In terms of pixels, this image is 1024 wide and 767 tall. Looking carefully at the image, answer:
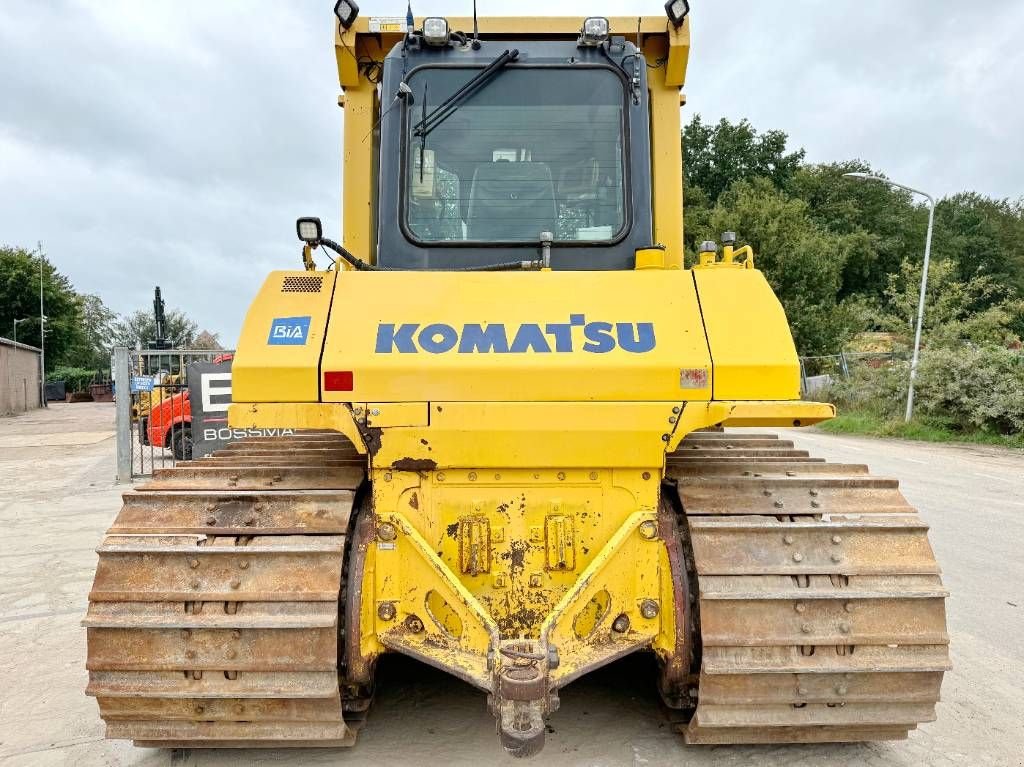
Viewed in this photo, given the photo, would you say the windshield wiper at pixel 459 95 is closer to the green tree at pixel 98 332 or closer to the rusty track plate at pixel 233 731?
the rusty track plate at pixel 233 731

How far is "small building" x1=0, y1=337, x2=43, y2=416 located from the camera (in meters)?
32.1

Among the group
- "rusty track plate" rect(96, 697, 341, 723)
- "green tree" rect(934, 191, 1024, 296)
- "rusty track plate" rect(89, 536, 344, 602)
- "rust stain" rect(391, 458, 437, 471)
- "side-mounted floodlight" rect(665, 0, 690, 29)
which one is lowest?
"rusty track plate" rect(96, 697, 341, 723)

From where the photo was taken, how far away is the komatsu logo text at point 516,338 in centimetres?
272

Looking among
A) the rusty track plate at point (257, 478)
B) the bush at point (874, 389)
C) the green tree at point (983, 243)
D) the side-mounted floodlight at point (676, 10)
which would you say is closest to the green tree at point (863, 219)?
the green tree at point (983, 243)

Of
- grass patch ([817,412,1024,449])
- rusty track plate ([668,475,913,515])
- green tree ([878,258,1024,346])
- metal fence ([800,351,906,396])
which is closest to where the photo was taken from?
rusty track plate ([668,475,913,515])

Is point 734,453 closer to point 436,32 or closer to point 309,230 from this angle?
point 309,230

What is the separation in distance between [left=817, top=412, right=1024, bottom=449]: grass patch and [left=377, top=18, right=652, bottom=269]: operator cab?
44.5ft

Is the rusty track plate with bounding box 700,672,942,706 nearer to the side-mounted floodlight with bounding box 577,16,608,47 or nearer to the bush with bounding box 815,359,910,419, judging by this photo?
the side-mounted floodlight with bounding box 577,16,608,47

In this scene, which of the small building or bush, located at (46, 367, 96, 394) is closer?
the small building

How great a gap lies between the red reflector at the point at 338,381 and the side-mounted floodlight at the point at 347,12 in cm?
206

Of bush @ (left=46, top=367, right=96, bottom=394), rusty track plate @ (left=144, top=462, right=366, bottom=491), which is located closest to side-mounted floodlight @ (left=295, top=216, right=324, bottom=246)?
rusty track plate @ (left=144, top=462, right=366, bottom=491)

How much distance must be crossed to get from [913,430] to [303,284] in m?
16.5

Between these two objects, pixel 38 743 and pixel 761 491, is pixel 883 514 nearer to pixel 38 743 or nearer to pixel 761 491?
pixel 761 491

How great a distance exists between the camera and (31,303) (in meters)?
42.6
